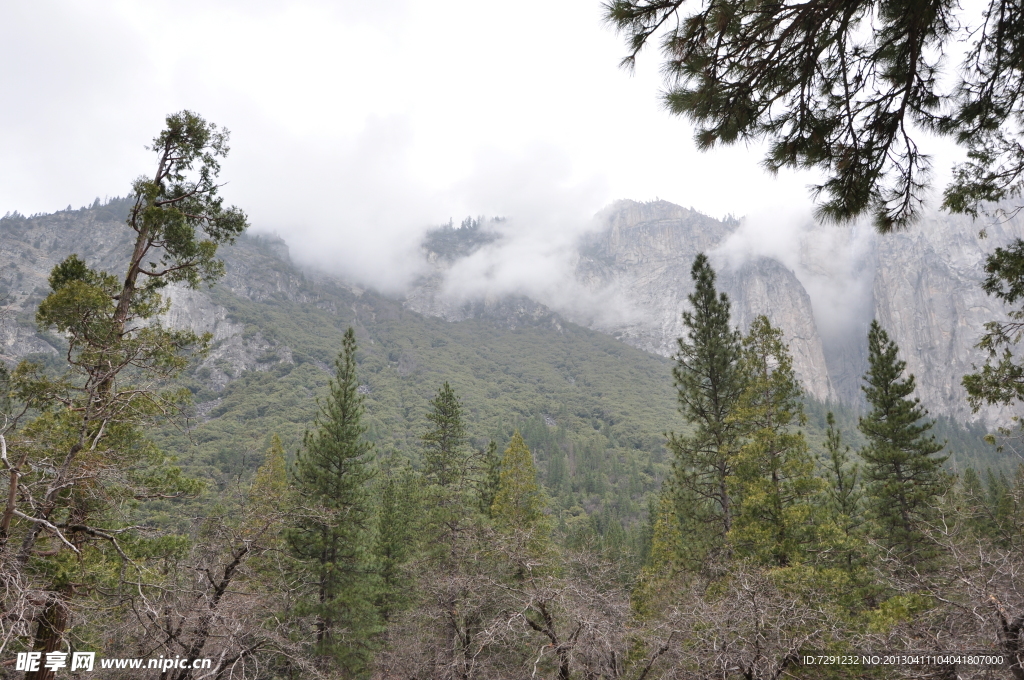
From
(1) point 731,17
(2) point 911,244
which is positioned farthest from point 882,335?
(2) point 911,244

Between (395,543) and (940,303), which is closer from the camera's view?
(395,543)

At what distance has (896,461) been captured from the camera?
65.4 feet

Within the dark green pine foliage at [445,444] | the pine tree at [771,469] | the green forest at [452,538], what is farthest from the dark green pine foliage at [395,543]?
the pine tree at [771,469]

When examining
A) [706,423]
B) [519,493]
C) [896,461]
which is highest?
[706,423]

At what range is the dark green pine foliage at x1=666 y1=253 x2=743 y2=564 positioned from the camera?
1612cm

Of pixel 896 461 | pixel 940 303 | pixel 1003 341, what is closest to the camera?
pixel 1003 341

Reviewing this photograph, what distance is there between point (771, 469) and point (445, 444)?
55.3 ft

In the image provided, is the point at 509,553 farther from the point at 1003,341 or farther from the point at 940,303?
the point at 940,303

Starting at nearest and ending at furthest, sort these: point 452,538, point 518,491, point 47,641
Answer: point 47,641
point 452,538
point 518,491

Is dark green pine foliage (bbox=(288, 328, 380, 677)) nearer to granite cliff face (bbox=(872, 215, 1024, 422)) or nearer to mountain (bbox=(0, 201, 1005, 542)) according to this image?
mountain (bbox=(0, 201, 1005, 542))

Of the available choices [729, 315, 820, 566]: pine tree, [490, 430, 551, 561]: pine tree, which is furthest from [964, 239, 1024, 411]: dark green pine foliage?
[490, 430, 551, 561]: pine tree

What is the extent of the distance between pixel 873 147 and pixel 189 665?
11.0 metres

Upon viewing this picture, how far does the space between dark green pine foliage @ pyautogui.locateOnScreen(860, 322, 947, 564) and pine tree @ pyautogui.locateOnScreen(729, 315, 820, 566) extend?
879 cm

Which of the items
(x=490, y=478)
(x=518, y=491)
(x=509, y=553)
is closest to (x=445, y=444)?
(x=490, y=478)
